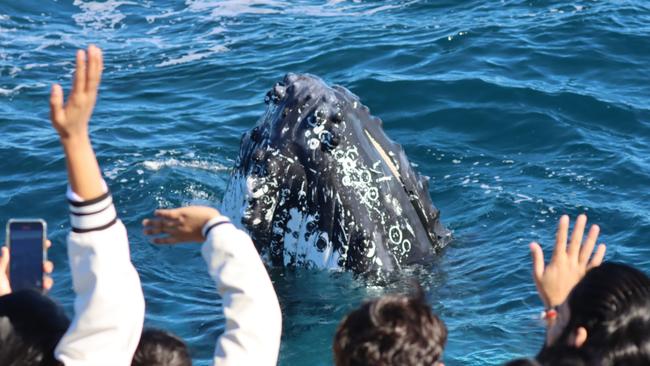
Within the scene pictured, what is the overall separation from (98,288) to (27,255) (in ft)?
2.87

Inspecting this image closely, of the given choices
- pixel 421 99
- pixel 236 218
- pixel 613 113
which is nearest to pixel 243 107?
pixel 421 99

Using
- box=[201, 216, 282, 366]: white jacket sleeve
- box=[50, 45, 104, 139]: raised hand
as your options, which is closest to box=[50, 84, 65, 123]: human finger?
box=[50, 45, 104, 139]: raised hand

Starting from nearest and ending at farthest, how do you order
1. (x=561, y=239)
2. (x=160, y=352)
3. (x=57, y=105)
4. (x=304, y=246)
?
(x=57, y=105) < (x=160, y=352) < (x=561, y=239) < (x=304, y=246)

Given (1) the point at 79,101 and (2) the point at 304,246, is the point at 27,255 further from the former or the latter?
(2) the point at 304,246

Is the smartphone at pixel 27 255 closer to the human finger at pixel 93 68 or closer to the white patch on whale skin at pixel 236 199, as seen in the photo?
the human finger at pixel 93 68

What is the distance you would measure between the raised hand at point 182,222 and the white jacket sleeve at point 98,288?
333 mm

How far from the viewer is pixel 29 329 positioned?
3.45 meters

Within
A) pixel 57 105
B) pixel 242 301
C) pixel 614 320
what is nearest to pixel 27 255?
pixel 242 301

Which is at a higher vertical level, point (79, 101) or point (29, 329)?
point (79, 101)

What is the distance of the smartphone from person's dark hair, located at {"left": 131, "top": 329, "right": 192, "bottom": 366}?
0.48m

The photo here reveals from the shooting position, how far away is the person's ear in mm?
3723

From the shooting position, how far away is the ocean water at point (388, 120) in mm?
7633

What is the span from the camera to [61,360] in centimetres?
343

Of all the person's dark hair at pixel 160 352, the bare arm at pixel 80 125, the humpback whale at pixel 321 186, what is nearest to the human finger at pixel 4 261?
the person's dark hair at pixel 160 352
